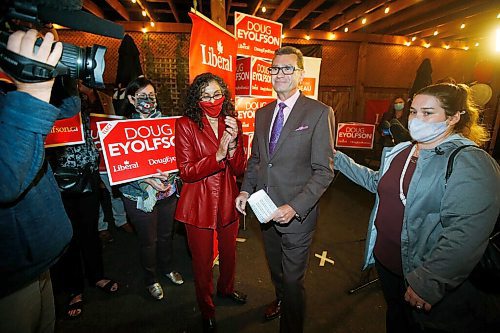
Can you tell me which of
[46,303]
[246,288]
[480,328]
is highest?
[46,303]

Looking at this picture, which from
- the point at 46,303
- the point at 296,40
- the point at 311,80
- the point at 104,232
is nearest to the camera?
the point at 46,303

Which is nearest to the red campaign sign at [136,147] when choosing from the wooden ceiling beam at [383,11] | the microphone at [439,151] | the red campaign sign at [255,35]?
the red campaign sign at [255,35]

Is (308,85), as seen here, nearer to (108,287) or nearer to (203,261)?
(203,261)

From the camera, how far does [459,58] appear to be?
1026 cm

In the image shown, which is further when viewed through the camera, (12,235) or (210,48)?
(210,48)

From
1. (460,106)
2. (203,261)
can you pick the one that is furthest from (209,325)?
(460,106)

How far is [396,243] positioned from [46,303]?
6.86ft

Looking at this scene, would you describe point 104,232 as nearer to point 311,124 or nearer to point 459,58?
point 311,124

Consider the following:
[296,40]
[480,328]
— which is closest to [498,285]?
[480,328]

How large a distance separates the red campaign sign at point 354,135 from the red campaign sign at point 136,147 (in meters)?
4.65

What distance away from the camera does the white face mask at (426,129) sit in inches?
62.3

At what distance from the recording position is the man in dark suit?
1.91 m

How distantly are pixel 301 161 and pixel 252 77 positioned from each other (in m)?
2.04

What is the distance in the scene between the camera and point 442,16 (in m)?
7.21
